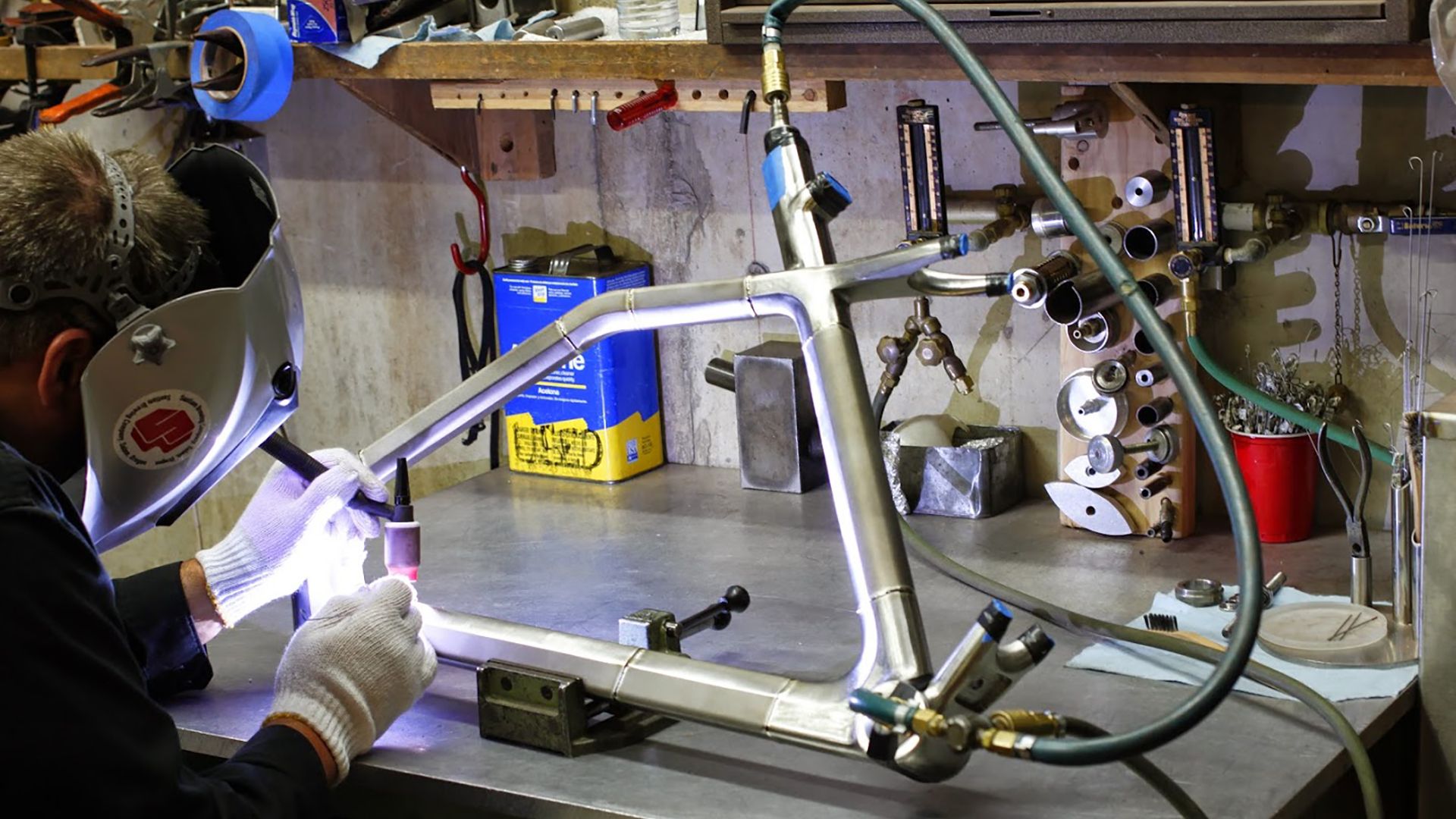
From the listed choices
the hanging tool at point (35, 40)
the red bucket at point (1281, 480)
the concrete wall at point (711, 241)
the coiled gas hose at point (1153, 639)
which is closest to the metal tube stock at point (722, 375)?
the concrete wall at point (711, 241)

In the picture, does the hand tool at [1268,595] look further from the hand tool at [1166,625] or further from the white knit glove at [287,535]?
the white knit glove at [287,535]

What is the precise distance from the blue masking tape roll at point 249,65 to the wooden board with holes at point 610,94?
0.20m

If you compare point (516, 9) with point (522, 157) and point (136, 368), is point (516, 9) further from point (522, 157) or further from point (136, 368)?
point (136, 368)

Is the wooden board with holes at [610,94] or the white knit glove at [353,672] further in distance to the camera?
the wooden board with holes at [610,94]

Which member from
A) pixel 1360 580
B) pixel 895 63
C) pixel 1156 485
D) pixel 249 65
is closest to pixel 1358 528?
pixel 1360 580

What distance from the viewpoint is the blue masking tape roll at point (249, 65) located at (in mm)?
2184

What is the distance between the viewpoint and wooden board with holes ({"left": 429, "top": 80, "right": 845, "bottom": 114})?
6.46ft

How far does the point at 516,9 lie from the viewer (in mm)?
2223

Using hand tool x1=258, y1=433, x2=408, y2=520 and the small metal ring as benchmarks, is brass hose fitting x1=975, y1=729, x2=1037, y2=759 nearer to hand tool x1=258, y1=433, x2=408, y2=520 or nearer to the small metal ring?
the small metal ring

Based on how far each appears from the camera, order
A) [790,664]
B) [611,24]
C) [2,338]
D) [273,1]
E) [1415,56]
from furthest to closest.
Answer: [273,1] → [611,24] → [790,664] → [1415,56] → [2,338]

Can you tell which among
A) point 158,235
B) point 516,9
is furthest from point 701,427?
point 158,235

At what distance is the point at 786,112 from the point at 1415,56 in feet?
1.90

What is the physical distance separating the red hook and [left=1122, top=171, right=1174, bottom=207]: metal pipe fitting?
1.01 metres

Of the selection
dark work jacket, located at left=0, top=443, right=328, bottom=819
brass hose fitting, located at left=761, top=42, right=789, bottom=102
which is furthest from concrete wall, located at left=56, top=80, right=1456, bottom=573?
dark work jacket, located at left=0, top=443, right=328, bottom=819
